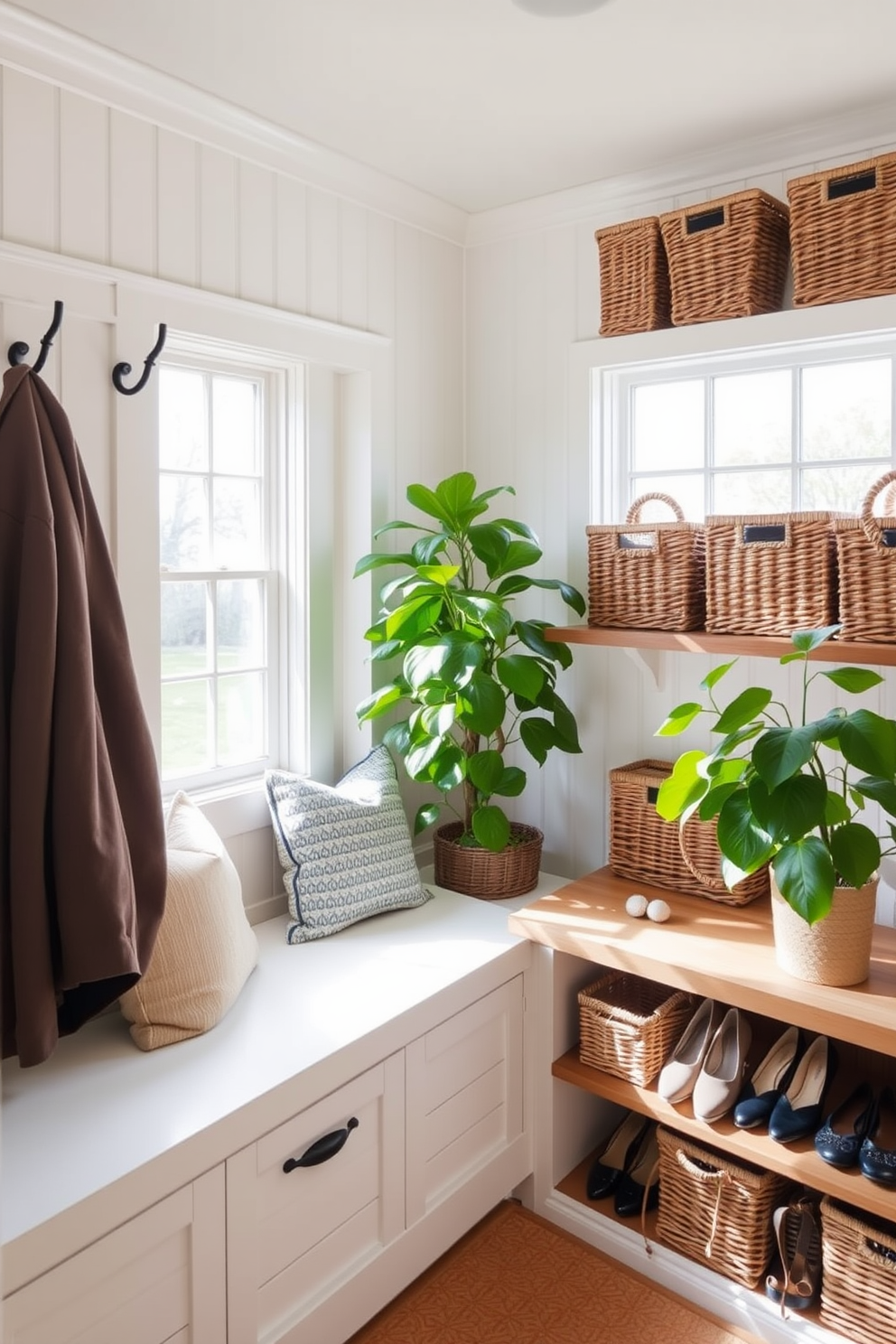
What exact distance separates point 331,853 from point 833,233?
5.94 feet

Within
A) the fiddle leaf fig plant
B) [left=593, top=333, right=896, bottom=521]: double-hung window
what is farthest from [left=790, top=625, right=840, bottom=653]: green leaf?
[left=593, top=333, right=896, bottom=521]: double-hung window

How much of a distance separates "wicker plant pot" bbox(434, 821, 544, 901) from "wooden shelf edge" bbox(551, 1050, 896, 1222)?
45 cm

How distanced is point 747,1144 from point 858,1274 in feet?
0.93

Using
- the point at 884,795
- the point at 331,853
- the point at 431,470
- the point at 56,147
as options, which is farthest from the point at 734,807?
the point at 56,147

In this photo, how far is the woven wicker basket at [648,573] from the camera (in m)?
2.33

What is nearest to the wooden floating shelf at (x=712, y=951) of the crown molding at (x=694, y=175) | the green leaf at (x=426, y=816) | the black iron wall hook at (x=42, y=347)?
the green leaf at (x=426, y=816)

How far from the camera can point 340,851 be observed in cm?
238

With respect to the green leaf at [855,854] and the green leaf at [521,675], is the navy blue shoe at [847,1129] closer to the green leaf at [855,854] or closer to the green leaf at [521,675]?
the green leaf at [855,854]

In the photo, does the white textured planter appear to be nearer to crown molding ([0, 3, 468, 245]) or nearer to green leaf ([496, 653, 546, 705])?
green leaf ([496, 653, 546, 705])

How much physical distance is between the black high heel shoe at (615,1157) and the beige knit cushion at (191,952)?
0.99 meters

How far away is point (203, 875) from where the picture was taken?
1.93 metres

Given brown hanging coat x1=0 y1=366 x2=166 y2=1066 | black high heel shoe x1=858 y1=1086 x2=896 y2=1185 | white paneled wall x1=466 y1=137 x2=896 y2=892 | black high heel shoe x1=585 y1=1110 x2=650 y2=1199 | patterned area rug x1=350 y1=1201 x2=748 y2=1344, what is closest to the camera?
brown hanging coat x1=0 y1=366 x2=166 y2=1066

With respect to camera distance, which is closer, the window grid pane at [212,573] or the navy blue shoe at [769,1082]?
the navy blue shoe at [769,1082]

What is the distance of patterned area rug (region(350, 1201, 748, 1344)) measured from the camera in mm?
1949
